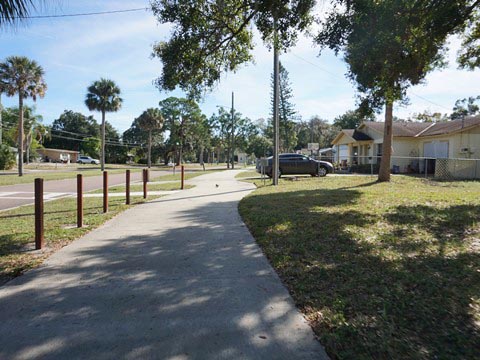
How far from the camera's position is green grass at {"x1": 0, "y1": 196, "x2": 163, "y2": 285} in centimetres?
504

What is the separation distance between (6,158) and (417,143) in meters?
41.0

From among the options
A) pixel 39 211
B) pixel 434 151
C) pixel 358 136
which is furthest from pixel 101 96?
pixel 39 211

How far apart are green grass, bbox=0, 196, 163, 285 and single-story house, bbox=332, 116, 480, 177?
16.3 m

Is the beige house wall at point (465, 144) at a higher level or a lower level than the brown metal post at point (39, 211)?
higher

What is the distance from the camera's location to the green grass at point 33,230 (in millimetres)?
5039

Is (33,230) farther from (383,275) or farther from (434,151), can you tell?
(434,151)

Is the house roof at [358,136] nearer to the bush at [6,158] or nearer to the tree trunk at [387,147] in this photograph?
the tree trunk at [387,147]

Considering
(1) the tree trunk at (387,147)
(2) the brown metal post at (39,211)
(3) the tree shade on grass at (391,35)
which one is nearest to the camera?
(2) the brown metal post at (39,211)

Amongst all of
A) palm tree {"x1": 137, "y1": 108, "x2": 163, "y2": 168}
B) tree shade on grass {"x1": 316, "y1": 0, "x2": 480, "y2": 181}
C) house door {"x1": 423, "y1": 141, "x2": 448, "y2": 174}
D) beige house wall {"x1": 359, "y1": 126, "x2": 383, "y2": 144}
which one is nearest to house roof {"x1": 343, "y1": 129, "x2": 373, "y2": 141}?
beige house wall {"x1": 359, "y1": 126, "x2": 383, "y2": 144}

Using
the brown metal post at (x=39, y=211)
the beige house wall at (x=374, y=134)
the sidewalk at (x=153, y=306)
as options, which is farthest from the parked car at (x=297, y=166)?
the brown metal post at (x=39, y=211)

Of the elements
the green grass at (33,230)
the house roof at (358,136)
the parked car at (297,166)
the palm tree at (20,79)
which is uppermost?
the palm tree at (20,79)

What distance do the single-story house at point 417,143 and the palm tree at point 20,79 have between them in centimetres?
2552

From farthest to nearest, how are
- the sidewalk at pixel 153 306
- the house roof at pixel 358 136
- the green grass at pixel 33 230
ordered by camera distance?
the house roof at pixel 358 136, the green grass at pixel 33 230, the sidewalk at pixel 153 306

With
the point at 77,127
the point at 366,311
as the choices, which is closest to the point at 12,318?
the point at 366,311
